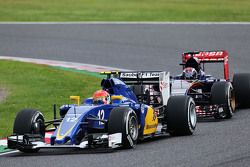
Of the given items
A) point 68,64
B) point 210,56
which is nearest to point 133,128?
point 210,56

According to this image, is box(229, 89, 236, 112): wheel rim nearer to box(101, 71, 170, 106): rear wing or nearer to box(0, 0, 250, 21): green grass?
box(101, 71, 170, 106): rear wing

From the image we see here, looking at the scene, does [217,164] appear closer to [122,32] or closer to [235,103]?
[235,103]

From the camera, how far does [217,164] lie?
39.2ft

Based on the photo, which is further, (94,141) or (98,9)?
(98,9)

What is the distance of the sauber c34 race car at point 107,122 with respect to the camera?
13734 mm

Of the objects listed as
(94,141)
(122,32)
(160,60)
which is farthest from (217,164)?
(122,32)

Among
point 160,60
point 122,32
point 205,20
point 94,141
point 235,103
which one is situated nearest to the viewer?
point 94,141

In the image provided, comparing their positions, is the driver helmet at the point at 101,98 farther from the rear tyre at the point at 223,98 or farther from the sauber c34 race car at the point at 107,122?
the rear tyre at the point at 223,98

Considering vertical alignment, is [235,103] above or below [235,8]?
below

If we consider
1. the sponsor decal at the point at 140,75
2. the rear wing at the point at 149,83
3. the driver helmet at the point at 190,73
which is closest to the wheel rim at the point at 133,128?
the rear wing at the point at 149,83

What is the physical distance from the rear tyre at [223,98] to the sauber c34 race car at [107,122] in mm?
1618

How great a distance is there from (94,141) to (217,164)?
7.83 feet

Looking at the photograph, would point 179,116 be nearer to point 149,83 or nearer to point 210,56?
point 149,83

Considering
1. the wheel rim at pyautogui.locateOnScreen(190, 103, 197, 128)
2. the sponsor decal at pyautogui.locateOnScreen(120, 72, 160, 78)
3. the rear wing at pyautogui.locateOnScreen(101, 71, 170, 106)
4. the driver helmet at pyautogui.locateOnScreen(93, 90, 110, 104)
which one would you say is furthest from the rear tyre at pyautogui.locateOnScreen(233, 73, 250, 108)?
the driver helmet at pyautogui.locateOnScreen(93, 90, 110, 104)
